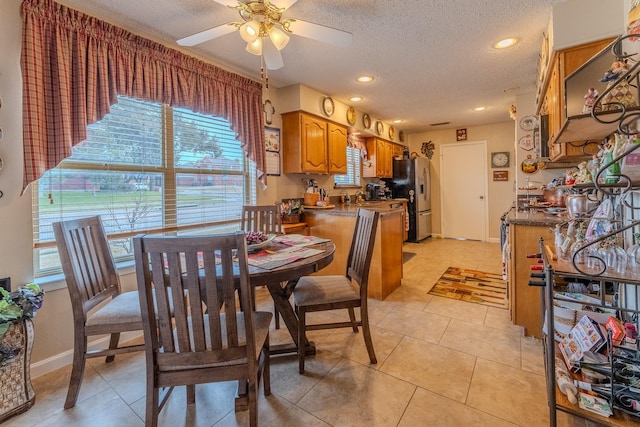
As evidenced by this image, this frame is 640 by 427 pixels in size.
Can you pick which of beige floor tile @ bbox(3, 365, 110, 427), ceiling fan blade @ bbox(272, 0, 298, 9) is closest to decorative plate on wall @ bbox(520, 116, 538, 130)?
ceiling fan blade @ bbox(272, 0, 298, 9)

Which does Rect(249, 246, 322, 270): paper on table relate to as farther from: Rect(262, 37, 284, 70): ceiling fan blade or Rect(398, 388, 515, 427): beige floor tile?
Rect(262, 37, 284, 70): ceiling fan blade

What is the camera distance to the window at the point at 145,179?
1943mm

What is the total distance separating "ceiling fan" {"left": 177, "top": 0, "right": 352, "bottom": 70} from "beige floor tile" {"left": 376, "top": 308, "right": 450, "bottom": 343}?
2.12 m

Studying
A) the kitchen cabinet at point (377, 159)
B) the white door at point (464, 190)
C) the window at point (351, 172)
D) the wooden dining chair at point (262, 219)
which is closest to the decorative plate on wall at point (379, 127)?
the kitchen cabinet at point (377, 159)

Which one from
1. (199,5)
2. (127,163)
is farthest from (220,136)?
(199,5)

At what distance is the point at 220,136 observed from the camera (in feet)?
9.64

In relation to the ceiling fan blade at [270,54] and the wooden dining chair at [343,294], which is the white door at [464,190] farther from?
the ceiling fan blade at [270,54]

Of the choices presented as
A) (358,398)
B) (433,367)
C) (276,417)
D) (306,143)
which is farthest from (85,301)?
(306,143)

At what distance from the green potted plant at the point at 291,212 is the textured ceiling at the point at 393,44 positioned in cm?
143

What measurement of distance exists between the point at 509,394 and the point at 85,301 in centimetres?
239

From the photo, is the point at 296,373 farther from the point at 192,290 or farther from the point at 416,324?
the point at 416,324

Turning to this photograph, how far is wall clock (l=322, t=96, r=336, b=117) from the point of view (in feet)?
12.5

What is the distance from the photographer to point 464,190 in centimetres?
602

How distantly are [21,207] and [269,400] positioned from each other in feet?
6.11
